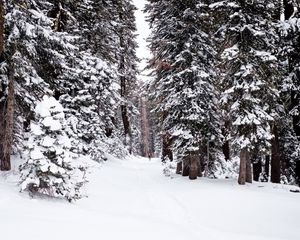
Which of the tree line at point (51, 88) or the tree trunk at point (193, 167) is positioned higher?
the tree line at point (51, 88)

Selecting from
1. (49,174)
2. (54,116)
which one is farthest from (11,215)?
(54,116)

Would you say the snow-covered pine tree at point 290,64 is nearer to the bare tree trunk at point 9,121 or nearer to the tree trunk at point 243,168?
the tree trunk at point 243,168

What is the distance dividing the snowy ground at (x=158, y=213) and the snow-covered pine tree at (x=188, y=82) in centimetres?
240

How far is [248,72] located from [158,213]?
7541 millimetres

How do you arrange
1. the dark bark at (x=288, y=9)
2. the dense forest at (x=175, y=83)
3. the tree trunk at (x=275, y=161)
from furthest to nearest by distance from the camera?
the dark bark at (x=288, y=9) < the tree trunk at (x=275, y=161) < the dense forest at (x=175, y=83)

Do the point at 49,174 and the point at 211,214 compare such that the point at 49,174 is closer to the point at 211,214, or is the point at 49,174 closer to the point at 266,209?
the point at 211,214

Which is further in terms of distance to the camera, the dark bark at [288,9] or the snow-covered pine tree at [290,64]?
the dark bark at [288,9]

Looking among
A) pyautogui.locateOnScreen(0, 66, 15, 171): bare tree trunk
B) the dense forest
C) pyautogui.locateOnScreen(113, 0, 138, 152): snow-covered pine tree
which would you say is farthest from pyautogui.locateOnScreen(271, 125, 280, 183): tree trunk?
pyautogui.locateOnScreen(113, 0, 138, 152): snow-covered pine tree

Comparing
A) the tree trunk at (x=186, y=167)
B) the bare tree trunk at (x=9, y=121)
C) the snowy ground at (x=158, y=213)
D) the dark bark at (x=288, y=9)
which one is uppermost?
the dark bark at (x=288, y=9)

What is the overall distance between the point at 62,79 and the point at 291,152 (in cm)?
1452

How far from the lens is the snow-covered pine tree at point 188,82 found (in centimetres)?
1777

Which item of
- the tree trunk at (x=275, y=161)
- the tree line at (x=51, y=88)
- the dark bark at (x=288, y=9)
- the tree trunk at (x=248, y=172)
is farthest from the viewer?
the dark bark at (x=288, y=9)

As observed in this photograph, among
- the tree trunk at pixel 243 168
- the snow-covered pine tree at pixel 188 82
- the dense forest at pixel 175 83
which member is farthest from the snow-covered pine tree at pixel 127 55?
the tree trunk at pixel 243 168

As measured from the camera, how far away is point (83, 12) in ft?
65.4
